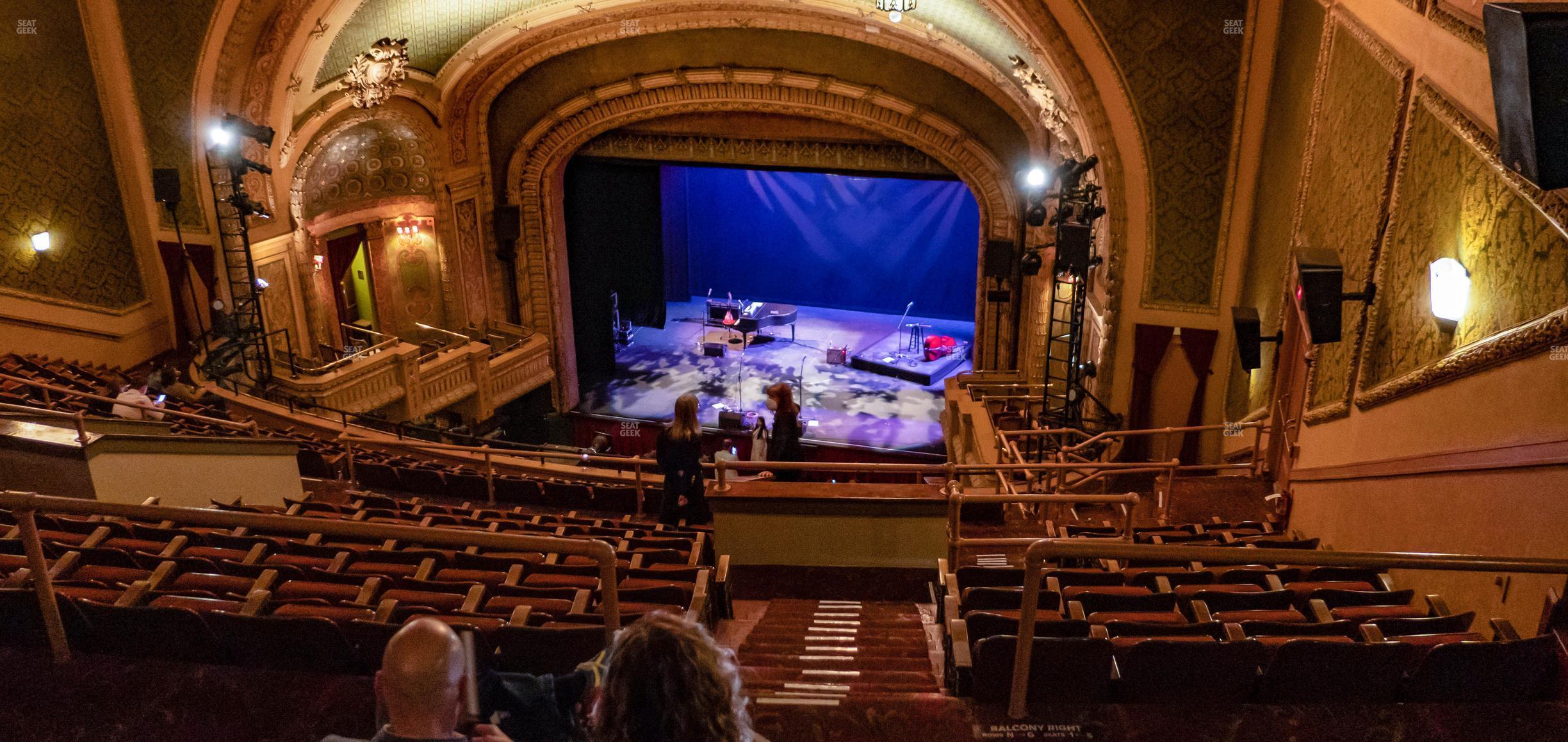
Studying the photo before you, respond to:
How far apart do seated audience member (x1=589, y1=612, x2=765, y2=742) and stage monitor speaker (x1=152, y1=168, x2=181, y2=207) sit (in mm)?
11332

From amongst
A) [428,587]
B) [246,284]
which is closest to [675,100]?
[246,284]

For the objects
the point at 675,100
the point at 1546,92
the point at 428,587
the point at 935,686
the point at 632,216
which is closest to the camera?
the point at 1546,92

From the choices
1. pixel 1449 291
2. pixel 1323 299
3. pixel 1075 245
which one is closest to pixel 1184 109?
pixel 1075 245

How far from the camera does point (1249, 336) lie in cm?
746

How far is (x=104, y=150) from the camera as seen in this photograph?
11945 millimetres

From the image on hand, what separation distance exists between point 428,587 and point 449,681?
6.74 feet

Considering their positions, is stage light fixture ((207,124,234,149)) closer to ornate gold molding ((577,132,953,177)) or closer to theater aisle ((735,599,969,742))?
ornate gold molding ((577,132,953,177))

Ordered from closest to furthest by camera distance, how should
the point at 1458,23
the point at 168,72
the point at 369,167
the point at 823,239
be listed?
1. the point at 1458,23
2. the point at 168,72
3. the point at 369,167
4. the point at 823,239

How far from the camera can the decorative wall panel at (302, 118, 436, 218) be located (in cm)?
1430

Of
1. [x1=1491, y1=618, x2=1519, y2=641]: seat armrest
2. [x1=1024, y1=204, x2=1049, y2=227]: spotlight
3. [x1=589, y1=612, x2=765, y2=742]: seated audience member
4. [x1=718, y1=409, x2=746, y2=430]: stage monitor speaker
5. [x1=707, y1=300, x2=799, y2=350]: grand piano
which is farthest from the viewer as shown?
[x1=707, y1=300, x2=799, y2=350]: grand piano

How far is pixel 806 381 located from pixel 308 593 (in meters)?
13.3

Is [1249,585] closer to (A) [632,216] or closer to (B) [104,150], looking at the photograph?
(B) [104,150]

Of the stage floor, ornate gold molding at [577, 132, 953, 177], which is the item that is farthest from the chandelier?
the stage floor

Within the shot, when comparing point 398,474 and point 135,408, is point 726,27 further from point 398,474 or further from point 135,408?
point 135,408
